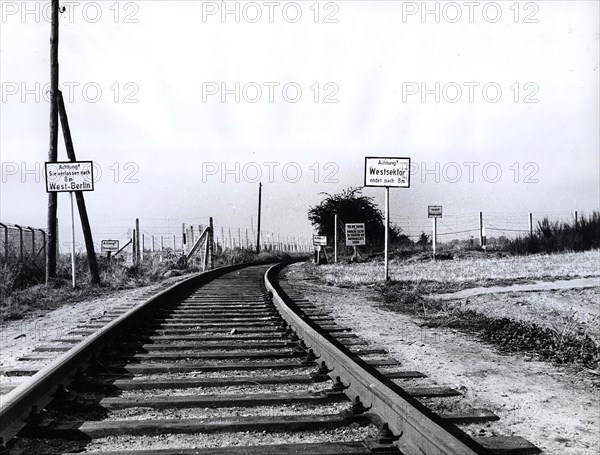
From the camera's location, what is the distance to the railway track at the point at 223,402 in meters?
2.91

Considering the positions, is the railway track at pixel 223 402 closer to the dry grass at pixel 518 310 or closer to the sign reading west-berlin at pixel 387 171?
the dry grass at pixel 518 310

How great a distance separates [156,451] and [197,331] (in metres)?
4.01

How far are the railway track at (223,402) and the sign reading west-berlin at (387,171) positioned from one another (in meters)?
7.67

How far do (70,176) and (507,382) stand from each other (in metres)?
11.0

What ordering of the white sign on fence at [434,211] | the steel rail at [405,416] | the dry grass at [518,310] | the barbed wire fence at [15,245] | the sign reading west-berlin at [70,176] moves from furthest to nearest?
the white sign on fence at [434,211]
the barbed wire fence at [15,245]
the sign reading west-berlin at [70,176]
the dry grass at [518,310]
the steel rail at [405,416]

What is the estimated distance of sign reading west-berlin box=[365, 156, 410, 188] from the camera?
13.4m

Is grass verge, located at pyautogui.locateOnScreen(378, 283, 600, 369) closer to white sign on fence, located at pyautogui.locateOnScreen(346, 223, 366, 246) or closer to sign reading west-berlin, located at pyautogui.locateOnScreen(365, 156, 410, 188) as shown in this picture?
sign reading west-berlin, located at pyautogui.locateOnScreen(365, 156, 410, 188)

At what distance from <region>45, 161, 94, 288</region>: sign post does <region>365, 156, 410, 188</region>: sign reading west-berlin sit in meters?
5.92

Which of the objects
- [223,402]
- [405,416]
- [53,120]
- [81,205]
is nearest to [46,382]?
[223,402]

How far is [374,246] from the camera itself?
1474 inches

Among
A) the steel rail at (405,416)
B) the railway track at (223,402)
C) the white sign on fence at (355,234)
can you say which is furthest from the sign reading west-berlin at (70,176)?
the white sign on fence at (355,234)

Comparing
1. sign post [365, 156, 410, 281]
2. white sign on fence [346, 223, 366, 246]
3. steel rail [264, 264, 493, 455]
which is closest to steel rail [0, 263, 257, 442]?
steel rail [264, 264, 493, 455]

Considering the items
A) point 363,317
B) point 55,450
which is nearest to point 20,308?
point 363,317

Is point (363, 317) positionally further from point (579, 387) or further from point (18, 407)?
point (18, 407)
